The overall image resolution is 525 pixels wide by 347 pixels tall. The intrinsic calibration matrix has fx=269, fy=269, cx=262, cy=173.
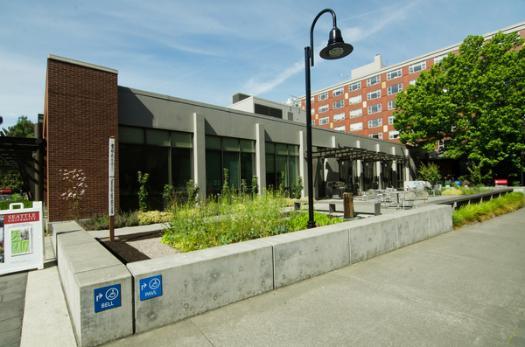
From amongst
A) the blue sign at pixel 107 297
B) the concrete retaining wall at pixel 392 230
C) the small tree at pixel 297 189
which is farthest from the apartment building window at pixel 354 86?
the blue sign at pixel 107 297

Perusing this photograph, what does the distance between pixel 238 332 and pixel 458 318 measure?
277 cm

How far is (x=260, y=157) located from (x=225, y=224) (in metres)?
10.7

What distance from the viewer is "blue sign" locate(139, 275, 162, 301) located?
123 inches

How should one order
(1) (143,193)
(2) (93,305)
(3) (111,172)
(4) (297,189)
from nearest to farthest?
(2) (93,305)
(3) (111,172)
(1) (143,193)
(4) (297,189)

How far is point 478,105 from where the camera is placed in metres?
28.2

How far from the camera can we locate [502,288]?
4324mm

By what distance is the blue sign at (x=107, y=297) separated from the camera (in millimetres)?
2873

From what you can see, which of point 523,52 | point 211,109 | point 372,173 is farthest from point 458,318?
point 523,52

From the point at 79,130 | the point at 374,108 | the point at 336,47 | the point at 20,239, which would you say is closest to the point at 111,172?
the point at 20,239

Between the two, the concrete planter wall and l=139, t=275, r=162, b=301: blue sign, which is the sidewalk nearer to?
the concrete planter wall

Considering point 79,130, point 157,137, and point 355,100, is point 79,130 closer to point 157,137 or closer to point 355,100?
point 157,137

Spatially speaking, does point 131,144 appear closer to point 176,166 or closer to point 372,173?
point 176,166

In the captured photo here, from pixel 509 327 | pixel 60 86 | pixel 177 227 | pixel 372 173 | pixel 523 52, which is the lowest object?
pixel 509 327

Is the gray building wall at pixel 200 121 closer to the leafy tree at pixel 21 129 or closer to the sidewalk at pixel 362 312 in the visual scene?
the sidewalk at pixel 362 312
